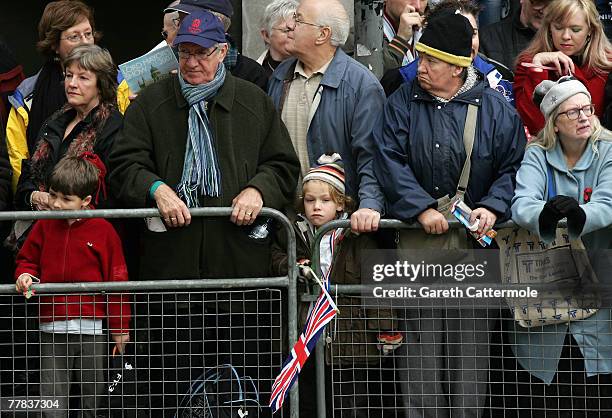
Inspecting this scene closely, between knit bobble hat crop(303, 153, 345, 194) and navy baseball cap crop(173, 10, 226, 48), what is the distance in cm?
92

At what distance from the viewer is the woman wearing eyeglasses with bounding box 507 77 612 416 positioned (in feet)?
25.0

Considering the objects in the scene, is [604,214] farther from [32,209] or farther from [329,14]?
[32,209]

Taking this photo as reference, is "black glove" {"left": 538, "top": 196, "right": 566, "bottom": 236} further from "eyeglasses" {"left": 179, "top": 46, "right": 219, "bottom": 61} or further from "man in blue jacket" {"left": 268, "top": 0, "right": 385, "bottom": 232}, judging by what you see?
"eyeglasses" {"left": 179, "top": 46, "right": 219, "bottom": 61}

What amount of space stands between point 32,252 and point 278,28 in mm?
2495

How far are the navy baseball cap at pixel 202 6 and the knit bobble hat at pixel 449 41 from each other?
4.95ft

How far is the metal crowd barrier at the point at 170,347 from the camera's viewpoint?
25.1 feet

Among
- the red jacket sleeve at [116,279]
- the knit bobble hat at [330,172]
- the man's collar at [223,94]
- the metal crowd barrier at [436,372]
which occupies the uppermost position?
the man's collar at [223,94]

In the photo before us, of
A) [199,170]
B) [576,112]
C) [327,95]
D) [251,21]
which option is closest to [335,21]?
[327,95]

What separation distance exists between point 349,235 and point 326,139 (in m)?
0.73

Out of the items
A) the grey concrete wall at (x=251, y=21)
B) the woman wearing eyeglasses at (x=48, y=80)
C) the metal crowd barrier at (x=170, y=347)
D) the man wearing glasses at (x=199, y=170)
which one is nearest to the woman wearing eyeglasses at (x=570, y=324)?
the metal crowd barrier at (x=170, y=347)

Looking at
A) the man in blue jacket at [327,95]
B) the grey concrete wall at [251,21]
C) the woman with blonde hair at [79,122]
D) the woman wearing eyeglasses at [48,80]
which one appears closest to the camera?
the man in blue jacket at [327,95]

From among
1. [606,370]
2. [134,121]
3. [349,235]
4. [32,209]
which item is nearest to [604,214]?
[606,370]

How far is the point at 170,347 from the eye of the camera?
774 centimetres

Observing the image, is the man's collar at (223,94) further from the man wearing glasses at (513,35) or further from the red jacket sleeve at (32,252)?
the man wearing glasses at (513,35)
